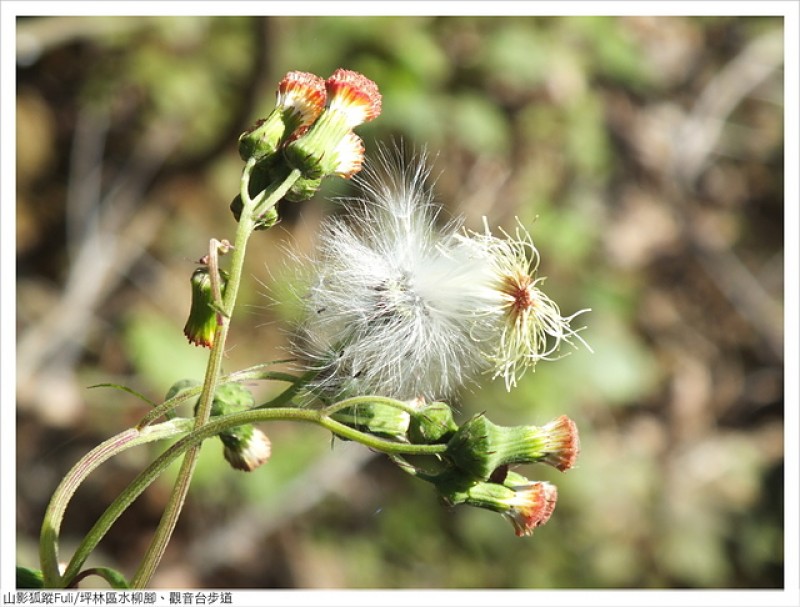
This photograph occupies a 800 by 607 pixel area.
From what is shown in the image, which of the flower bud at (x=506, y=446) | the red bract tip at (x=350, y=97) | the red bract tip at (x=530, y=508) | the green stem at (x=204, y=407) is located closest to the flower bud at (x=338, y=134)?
the red bract tip at (x=350, y=97)

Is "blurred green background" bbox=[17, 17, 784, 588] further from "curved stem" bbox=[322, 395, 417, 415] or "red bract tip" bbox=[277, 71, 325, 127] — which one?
"curved stem" bbox=[322, 395, 417, 415]

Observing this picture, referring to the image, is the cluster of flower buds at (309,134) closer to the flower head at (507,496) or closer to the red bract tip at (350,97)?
the red bract tip at (350,97)

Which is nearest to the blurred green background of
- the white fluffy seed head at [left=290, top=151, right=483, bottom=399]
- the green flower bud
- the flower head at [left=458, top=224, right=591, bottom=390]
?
the white fluffy seed head at [left=290, top=151, right=483, bottom=399]

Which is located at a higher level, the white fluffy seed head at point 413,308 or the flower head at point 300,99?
the flower head at point 300,99

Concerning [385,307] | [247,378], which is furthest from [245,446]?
[385,307]

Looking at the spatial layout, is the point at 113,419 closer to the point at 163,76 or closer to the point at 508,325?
the point at 163,76

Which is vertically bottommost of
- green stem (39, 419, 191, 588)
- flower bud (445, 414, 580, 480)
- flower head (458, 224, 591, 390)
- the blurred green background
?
green stem (39, 419, 191, 588)

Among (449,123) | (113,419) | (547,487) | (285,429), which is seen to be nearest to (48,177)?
(113,419)
